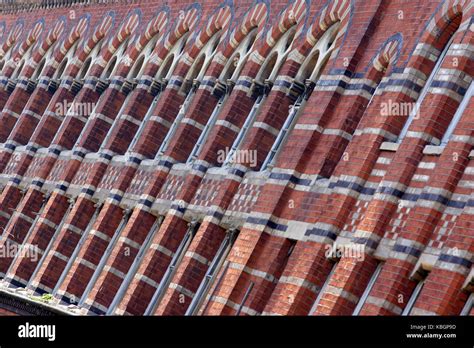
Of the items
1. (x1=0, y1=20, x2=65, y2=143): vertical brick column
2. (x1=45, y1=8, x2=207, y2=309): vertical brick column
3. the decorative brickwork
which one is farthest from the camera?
(x1=0, y1=20, x2=65, y2=143): vertical brick column

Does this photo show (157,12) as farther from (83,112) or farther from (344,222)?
(344,222)

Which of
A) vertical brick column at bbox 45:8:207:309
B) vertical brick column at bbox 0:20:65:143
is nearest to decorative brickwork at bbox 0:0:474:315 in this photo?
vertical brick column at bbox 45:8:207:309

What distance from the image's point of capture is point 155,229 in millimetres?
40656

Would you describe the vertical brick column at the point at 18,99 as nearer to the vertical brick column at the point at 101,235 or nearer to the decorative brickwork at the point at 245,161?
the decorative brickwork at the point at 245,161

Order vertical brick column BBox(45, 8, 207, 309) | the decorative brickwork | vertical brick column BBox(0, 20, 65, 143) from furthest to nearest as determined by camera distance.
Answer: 1. vertical brick column BBox(0, 20, 65, 143)
2. vertical brick column BBox(45, 8, 207, 309)
3. the decorative brickwork

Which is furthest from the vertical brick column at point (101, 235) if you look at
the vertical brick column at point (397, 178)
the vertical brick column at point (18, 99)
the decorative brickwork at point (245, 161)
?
the vertical brick column at point (397, 178)

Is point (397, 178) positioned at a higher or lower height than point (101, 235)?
higher

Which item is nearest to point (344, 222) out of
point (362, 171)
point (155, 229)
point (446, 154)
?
point (362, 171)

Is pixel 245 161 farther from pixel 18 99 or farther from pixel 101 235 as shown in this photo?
pixel 18 99

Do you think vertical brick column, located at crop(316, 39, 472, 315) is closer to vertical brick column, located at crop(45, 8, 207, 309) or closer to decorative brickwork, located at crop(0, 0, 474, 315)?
decorative brickwork, located at crop(0, 0, 474, 315)

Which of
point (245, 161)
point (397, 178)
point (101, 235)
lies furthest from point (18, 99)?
point (397, 178)

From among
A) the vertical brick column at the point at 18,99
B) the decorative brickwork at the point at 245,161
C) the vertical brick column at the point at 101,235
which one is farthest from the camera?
the vertical brick column at the point at 18,99
